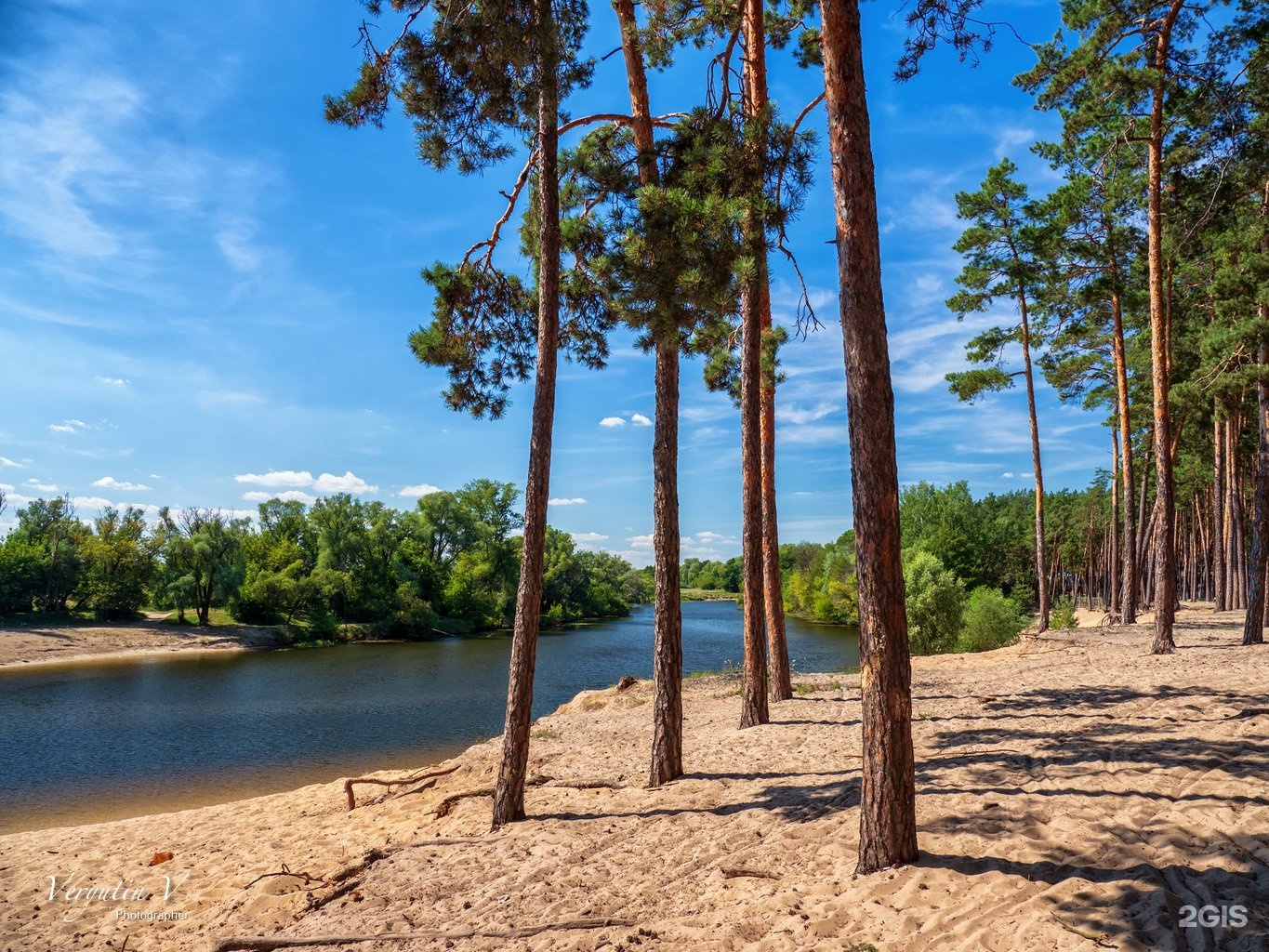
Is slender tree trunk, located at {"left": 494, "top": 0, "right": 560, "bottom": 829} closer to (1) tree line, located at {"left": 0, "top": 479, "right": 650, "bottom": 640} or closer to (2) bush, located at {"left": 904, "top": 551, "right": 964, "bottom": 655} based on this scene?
(2) bush, located at {"left": 904, "top": 551, "right": 964, "bottom": 655}

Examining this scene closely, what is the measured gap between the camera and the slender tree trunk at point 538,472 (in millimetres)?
6984

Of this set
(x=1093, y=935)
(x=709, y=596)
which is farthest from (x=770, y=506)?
(x=709, y=596)

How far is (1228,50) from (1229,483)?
57.5ft

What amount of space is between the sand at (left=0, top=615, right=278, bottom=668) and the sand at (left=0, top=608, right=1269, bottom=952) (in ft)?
116

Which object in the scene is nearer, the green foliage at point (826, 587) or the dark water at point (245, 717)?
the dark water at point (245, 717)

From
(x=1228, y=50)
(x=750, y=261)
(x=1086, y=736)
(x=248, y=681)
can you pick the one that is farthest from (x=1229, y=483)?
(x=248, y=681)

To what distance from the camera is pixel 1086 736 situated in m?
6.99

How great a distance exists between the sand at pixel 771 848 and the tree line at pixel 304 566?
92.4ft

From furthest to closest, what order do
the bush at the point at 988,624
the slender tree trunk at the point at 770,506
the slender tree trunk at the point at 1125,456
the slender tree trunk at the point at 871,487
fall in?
the bush at the point at 988,624 < the slender tree trunk at the point at 1125,456 < the slender tree trunk at the point at 770,506 < the slender tree trunk at the point at 871,487

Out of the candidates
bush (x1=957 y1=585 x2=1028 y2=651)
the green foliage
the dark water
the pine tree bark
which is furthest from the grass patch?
the pine tree bark

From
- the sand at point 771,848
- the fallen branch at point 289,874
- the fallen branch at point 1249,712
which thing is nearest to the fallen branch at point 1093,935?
the sand at point 771,848

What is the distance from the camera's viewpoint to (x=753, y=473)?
9.52m

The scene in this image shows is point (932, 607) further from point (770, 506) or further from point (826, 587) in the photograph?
point (826, 587)

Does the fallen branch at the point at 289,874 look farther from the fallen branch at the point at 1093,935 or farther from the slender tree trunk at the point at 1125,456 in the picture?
Answer: the slender tree trunk at the point at 1125,456
